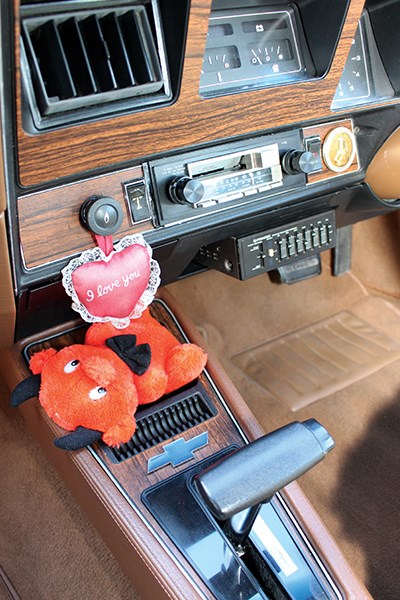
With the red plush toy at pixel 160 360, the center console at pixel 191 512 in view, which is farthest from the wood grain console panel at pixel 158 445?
the red plush toy at pixel 160 360

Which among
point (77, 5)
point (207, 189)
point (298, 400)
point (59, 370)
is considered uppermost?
point (77, 5)

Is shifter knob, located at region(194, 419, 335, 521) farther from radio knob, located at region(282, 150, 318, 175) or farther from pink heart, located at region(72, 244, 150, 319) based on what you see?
radio knob, located at region(282, 150, 318, 175)

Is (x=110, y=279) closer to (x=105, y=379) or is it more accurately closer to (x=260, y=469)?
(x=105, y=379)

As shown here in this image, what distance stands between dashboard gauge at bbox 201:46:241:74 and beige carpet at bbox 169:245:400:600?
0.86 m

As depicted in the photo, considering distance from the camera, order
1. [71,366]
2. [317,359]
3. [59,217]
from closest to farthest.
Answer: [59,217]
[71,366]
[317,359]

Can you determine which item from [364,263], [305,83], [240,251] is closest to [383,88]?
[305,83]

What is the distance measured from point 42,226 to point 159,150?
9.5 inches

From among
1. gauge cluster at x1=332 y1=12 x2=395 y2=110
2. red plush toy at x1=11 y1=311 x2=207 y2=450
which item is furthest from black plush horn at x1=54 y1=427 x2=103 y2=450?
gauge cluster at x1=332 y1=12 x2=395 y2=110

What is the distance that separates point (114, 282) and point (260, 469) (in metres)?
0.41

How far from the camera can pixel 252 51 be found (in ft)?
4.26

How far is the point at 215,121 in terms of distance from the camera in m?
1.20

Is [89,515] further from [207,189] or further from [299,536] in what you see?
[207,189]

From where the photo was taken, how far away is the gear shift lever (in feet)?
3.13

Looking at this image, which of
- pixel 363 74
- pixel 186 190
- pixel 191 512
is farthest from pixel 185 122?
pixel 191 512
